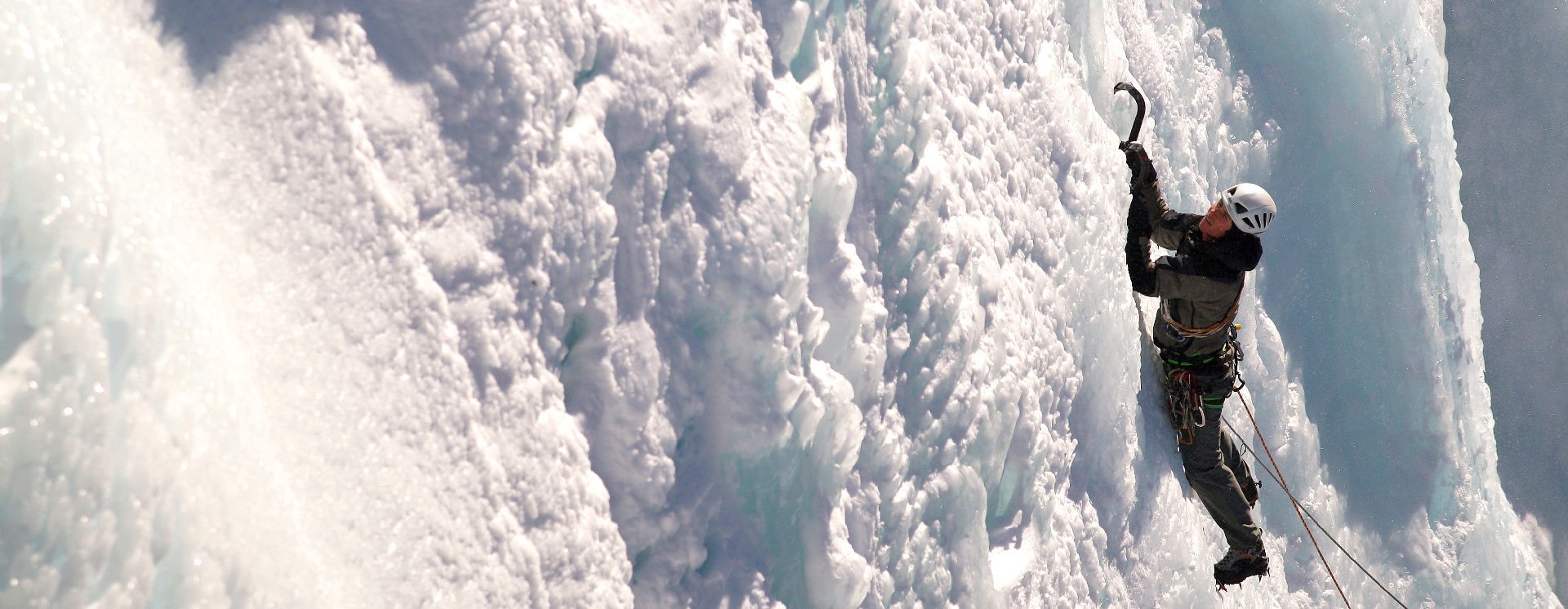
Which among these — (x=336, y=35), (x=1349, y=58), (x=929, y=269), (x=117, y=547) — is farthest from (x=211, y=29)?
(x=1349, y=58)

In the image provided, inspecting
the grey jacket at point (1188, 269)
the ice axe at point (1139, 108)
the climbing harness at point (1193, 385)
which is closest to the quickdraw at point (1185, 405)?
the climbing harness at point (1193, 385)

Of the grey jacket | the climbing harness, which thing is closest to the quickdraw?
the climbing harness

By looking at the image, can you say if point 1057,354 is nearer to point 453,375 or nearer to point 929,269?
point 929,269

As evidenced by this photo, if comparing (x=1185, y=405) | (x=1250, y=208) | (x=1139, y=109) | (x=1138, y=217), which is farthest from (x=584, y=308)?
(x=1185, y=405)

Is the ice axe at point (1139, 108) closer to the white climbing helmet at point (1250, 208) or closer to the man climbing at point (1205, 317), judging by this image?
the man climbing at point (1205, 317)

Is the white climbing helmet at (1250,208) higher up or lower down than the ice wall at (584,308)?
higher up

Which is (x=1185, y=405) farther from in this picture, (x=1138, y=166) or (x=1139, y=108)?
(x=1139, y=108)
